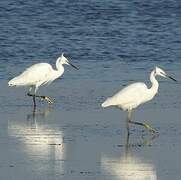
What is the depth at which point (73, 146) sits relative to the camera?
13.1 metres

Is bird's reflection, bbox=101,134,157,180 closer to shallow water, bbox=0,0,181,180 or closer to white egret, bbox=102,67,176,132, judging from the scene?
shallow water, bbox=0,0,181,180

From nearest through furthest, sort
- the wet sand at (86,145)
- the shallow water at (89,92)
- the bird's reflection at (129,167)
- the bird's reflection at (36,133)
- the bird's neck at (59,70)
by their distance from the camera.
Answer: the bird's reflection at (129,167) < the wet sand at (86,145) < the shallow water at (89,92) < the bird's reflection at (36,133) < the bird's neck at (59,70)

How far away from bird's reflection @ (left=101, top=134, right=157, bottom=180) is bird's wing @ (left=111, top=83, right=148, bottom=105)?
2.25m

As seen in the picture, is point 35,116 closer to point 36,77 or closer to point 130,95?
point 130,95

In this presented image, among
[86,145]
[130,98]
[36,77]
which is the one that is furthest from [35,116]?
[86,145]

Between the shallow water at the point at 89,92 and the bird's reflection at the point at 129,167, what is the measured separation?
0.04 feet

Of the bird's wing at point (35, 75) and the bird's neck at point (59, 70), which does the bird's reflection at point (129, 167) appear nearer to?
the bird's wing at point (35, 75)

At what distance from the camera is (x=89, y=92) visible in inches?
709

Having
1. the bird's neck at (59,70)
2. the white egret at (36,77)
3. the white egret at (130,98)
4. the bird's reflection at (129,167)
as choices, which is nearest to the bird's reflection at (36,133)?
the bird's reflection at (129,167)

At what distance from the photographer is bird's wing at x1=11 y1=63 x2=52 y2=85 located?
60.3ft

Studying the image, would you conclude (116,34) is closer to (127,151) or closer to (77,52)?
(77,52)

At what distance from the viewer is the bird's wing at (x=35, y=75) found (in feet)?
60.3

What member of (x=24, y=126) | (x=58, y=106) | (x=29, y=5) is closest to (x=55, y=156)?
(x=24, y=126)

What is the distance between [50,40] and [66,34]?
1.34m
